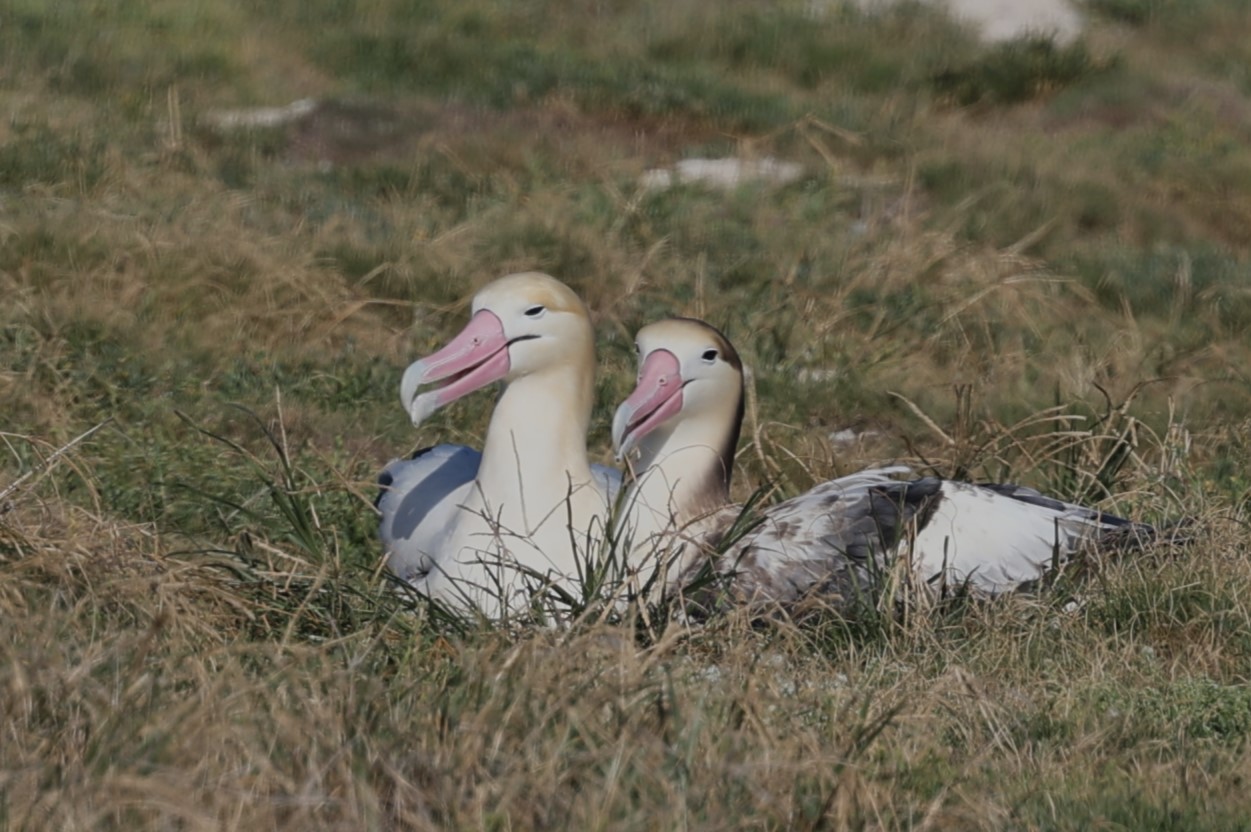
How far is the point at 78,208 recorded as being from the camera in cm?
809

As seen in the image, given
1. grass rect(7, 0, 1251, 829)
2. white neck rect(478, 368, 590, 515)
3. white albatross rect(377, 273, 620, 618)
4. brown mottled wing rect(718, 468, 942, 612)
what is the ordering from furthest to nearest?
white neck rect(478, 368, 590, 515), white albatross rect(377, 273, 620, 618), brown mottled wing rect(718, 468, 942, 612), grass rect(7, 0, 1251, 829)

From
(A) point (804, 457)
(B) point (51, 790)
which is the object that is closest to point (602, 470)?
(A) point (804, 457)

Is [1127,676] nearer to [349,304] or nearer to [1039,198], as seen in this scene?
[349,304]

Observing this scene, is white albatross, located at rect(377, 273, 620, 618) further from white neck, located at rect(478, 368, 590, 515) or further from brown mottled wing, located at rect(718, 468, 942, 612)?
brown mottled wing, located at rect(718, 468, 942, 612)

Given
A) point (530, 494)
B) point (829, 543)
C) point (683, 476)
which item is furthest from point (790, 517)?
point (530, 494)

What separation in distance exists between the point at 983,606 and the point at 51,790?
250 centimetres

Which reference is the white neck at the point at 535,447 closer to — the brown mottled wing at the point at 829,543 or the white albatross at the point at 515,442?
the white albatross at the point at 515,442

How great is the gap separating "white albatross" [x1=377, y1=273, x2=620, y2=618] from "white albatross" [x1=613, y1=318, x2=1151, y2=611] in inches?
6.2

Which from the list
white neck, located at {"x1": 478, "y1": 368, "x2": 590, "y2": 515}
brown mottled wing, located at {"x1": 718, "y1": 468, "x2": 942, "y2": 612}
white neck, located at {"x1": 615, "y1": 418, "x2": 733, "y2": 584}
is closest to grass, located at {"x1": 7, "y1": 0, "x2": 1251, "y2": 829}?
brown mottled wing, located at {"x1": 718, "y1": 468, "x2": 942, "y2": 612}

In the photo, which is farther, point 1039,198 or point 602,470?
point 1039,198

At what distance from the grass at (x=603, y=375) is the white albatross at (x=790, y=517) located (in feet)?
0.61

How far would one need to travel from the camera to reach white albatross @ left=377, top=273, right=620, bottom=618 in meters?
4.96

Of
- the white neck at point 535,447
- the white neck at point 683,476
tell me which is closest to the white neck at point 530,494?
the white neck at point 535,447

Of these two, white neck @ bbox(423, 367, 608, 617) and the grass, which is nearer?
the grass
